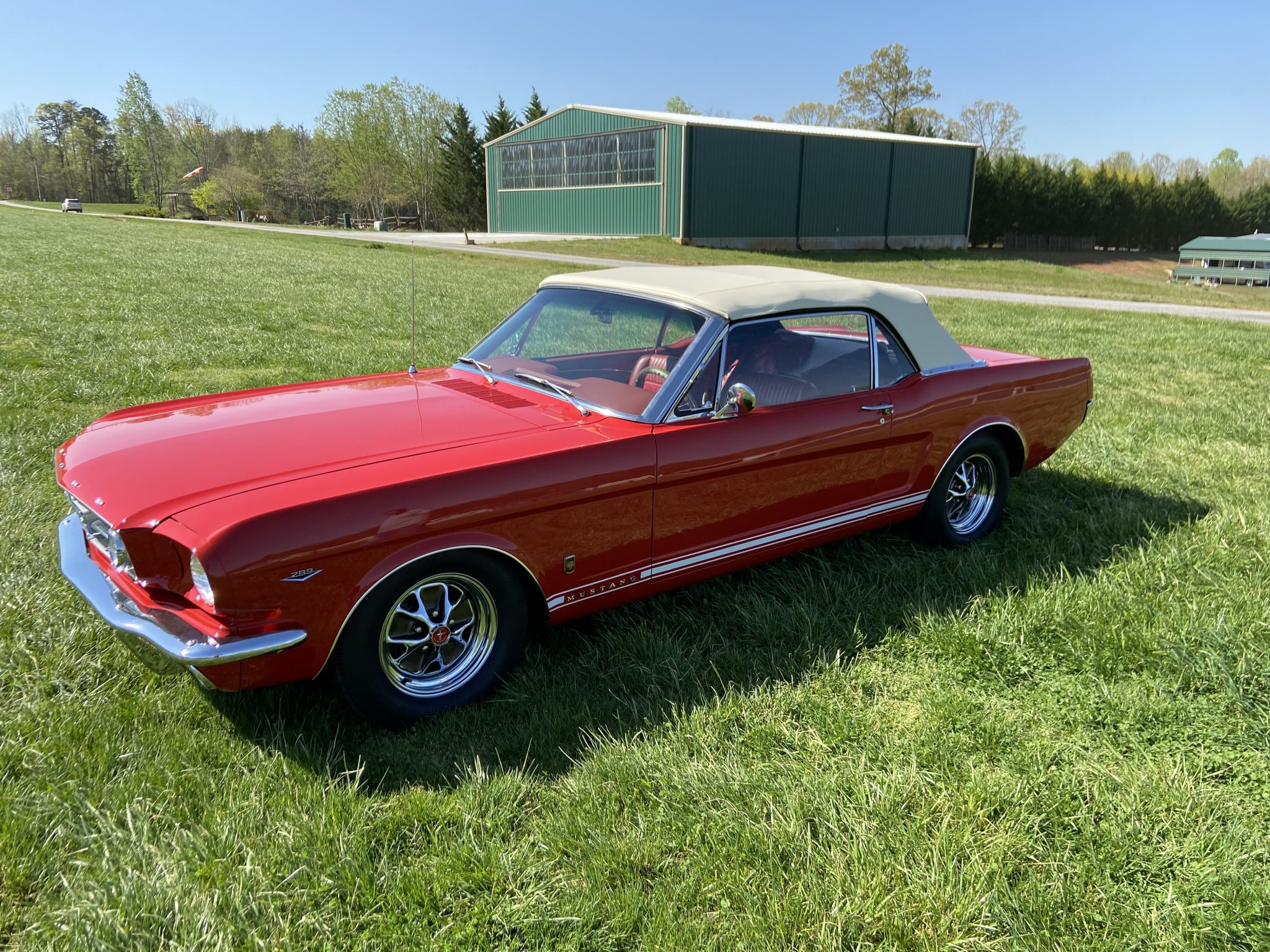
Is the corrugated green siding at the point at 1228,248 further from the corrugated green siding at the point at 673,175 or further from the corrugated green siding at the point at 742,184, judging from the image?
the corrugated green siding at the point at 673,175

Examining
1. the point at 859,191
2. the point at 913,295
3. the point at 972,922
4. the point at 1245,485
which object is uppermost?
the point at 859,191

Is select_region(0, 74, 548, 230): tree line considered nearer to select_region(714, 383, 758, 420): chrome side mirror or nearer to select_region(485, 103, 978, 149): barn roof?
select_region(485, 103, 978, 149): barn roof

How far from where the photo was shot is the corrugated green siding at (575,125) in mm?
34750

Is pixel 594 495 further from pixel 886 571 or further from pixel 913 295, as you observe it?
pixel 913 295

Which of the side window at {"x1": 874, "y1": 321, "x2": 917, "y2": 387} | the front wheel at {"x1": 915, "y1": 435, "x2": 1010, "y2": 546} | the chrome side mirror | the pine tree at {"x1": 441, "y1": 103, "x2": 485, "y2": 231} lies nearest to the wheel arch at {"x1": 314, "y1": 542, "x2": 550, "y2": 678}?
the chrome side mirror

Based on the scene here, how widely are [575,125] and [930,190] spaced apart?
56.6 ft

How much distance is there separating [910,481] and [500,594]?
2.17m

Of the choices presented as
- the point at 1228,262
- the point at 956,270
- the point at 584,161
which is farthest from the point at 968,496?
the point at 1228,262

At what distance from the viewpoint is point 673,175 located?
33344mm

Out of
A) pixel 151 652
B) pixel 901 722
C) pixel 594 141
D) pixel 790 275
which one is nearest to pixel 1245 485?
pixel 790 275

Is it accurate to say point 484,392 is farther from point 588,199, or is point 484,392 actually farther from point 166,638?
point 588,199

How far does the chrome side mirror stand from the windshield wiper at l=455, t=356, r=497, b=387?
3.43 ft

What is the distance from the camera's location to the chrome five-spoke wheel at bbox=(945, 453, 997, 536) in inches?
174

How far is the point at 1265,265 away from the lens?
1297 inches
